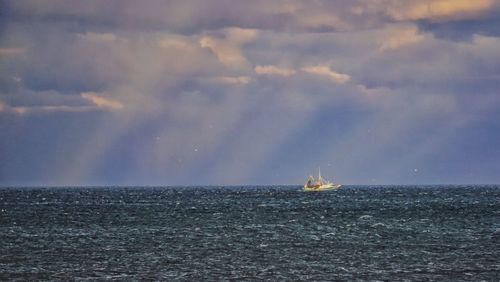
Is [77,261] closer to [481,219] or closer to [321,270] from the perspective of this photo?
[321,270]

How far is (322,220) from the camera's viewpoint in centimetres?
11212

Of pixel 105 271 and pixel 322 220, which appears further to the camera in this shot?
pixel 322 220

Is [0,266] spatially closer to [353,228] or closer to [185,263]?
[185,263]

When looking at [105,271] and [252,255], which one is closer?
[105,271]

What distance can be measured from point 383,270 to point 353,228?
39.3m

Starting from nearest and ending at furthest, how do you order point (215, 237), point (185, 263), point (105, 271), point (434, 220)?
point (105, 271)
point (185, 263)
point (215, 237)
point (434, 220)

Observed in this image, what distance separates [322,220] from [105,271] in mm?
60556

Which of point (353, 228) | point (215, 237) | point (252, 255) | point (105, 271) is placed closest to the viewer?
point (105, 271)

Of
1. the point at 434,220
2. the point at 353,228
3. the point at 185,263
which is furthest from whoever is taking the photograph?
the point at 434,220

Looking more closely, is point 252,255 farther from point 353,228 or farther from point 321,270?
point 353,228

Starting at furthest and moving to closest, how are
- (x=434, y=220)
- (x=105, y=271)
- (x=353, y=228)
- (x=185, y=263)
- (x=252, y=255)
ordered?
(x=434, y=220) < (x=353, y=228) < (x=252, y=255) < (x=185, y=263) < (x=105, y=271)

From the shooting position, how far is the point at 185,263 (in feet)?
194

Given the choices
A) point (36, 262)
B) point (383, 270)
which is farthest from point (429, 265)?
point (36, 262)

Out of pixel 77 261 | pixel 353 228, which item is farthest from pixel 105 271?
pixel 353 228
